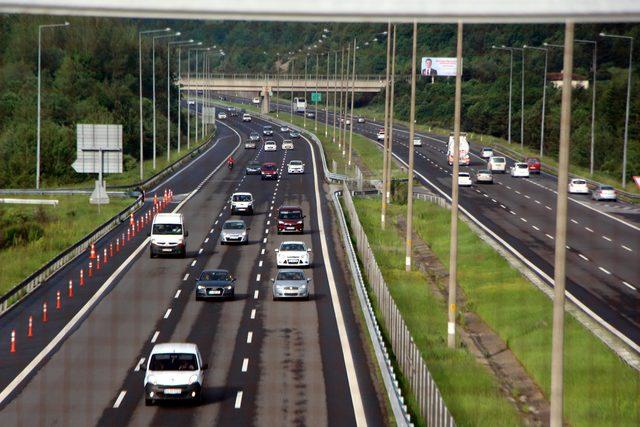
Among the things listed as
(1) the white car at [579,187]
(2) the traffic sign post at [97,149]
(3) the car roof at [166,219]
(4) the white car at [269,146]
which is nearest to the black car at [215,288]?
(3) the car roof at [166,219]

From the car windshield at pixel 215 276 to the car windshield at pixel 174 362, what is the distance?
19.7m

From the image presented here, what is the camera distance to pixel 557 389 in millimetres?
16297

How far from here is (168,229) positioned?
61.8 m

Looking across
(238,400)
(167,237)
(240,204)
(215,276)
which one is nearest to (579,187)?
(240,204)

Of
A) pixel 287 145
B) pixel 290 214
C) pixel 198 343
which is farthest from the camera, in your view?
pixel 287 145

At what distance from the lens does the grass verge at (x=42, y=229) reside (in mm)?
57969

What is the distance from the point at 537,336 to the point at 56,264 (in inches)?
1021

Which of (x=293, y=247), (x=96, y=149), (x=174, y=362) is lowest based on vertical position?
(x=293, y=247)

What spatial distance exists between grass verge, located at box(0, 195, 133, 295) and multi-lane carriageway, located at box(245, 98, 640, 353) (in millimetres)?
24862

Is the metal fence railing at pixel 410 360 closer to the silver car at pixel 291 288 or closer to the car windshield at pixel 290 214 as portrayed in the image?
the silver car at pixel 291 288

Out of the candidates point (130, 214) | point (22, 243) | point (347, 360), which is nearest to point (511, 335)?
point (347, 360)

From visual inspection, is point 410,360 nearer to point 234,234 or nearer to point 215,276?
point 215,276

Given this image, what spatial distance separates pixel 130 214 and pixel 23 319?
119 ft

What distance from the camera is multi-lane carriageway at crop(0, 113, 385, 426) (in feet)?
96.4
